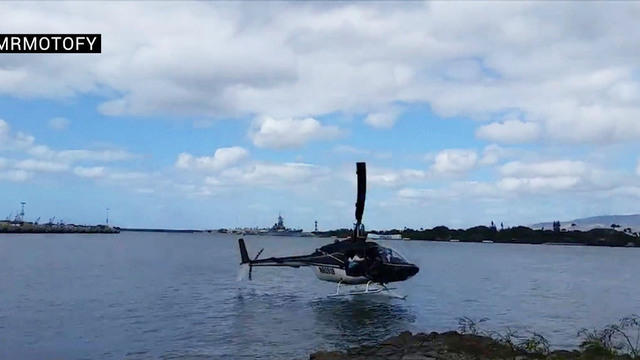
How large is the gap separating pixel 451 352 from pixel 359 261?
14893 mm

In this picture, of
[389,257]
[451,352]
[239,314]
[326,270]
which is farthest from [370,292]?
[451,352]

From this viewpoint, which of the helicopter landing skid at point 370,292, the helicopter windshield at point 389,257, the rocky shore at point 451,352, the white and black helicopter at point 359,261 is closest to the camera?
the rocky shore at point 451,352

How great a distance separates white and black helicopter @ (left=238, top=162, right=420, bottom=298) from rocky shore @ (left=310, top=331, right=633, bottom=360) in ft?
37.8

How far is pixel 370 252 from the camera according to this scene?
97.3 ft

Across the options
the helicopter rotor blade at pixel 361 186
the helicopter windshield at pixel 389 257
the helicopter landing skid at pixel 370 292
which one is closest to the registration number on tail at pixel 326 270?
the helicopter landing skid at pixel 370 292

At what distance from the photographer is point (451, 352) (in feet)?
49.4

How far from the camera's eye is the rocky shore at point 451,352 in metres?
14.3

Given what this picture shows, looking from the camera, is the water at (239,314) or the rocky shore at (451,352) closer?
the rocky shore at (451,352)

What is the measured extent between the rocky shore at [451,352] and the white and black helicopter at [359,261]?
454 inches

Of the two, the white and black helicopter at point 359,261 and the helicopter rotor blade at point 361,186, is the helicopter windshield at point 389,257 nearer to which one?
the white and black helicopter at point 359,261

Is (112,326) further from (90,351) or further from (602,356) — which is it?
(602,356)

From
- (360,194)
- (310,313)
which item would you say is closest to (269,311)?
(310,313)

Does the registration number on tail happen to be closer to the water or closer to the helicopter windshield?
the water

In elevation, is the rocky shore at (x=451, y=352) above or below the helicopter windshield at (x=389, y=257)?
below
